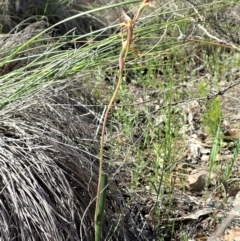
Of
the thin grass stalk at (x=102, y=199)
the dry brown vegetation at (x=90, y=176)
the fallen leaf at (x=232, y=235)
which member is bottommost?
the fallen leaf at (x=232, y=235)

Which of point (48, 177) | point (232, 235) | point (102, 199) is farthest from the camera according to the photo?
point (232, 235)

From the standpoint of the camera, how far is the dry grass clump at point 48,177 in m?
1.81

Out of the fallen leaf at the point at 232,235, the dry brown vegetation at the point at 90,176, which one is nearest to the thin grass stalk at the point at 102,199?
the dry brown vegetation at the point at 90,176

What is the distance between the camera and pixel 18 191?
1.84 m

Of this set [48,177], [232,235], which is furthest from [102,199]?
[232,235]

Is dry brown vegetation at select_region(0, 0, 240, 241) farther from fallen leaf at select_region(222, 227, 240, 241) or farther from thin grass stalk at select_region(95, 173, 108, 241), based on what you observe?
thin grass stalk at select_region(95, 173, 108, 241)

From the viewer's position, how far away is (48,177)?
1.89m

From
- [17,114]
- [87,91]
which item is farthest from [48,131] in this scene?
[87,91]

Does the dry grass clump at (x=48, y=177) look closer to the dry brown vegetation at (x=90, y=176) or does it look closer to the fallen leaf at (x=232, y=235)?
the dry brown vegetation at (x=90, y=176)

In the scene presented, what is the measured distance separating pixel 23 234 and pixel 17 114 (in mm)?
505

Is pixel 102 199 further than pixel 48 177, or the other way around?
pixel 48 177

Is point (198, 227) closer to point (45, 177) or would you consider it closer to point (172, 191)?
point (172, 191)

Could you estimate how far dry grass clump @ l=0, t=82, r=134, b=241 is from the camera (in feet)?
5.94

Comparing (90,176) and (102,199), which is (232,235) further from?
(102,199)
